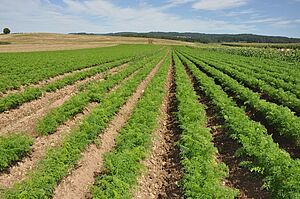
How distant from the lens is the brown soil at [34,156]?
830 centimetres

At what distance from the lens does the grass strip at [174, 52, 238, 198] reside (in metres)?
7.34

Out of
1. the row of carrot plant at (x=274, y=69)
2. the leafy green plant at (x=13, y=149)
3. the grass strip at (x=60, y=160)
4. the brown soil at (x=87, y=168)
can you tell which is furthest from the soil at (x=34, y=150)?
the row of carrot plant at (x=274, y=69)

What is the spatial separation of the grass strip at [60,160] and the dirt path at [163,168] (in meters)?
1.92

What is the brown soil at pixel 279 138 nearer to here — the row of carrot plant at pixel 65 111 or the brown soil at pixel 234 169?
the brown soil at pixel 234 169

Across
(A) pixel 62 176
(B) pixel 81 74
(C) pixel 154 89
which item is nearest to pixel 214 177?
(A) pixel 62 176

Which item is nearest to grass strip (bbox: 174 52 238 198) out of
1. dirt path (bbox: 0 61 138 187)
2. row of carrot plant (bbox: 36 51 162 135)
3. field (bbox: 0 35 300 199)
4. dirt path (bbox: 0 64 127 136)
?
field (bbox: 0 35 300 199)

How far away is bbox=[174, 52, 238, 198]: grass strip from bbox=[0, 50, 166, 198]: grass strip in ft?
9.54

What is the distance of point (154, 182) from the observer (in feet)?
28.6

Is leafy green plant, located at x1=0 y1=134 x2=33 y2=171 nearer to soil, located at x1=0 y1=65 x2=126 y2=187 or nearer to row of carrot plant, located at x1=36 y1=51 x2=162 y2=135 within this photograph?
soil, located at x1=0 y1=65 x2=126 y2=187

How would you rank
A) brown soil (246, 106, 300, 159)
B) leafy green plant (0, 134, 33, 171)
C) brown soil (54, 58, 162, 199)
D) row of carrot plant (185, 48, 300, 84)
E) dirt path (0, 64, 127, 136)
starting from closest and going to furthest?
1. brown soil (54, 58, 162, 199)
2. leafy green plant (0, 134, 33, 171)
3. brown soil (246, 106, 300, 159)
4. dirt path (0, 64, 127, 136)
5. row of carrot plant (185, 48, 300, 84)

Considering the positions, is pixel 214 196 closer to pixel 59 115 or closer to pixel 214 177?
pixel 214 177

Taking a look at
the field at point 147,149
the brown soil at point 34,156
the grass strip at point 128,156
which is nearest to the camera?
→ the grass strip at point 128,156

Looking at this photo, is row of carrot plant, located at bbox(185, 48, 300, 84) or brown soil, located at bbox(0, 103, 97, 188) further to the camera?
row of carrot plant, located at bbox(185, 48, 300, 84)

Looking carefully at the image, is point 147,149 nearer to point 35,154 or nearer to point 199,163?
point 199,163
